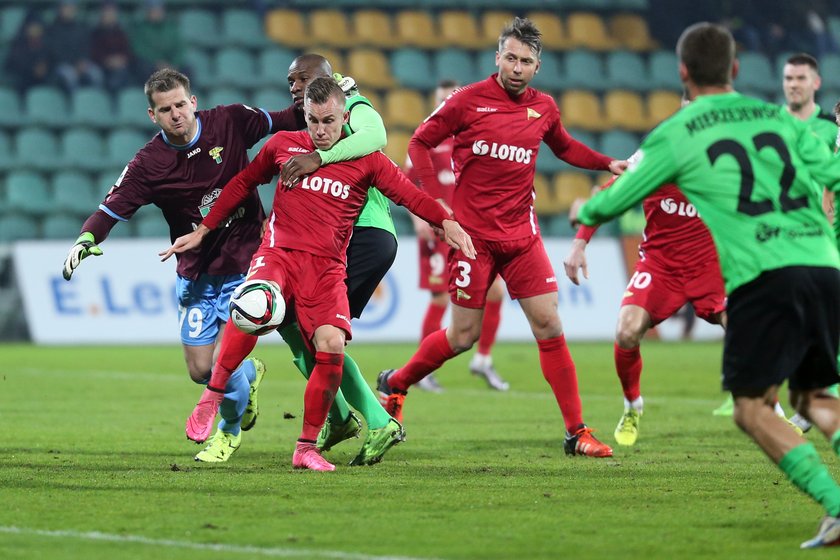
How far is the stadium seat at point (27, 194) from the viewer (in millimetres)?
19281

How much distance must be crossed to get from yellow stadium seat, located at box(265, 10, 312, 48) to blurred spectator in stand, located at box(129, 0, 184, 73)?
1856 mm

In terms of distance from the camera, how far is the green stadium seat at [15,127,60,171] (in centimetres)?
1969

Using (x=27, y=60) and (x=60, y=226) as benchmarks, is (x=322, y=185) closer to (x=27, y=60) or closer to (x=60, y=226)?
(x=60, y=226)

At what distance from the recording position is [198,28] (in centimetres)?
2133

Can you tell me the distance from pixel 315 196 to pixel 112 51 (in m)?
14.0

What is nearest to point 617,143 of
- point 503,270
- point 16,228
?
point 16,228

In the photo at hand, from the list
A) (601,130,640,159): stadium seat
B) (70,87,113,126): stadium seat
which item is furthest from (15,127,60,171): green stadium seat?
(601,130,640,159): stadium seat

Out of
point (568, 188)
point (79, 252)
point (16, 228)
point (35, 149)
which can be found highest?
point (79, 252)

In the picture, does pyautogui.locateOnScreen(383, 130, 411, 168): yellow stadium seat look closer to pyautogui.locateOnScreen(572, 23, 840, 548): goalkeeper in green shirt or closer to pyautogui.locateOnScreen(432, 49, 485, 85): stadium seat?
pyautogui.locateOnScreen(432, 49, 485, 85): stadium seat

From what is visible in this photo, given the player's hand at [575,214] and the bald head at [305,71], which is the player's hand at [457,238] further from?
the bald head at [305,71]

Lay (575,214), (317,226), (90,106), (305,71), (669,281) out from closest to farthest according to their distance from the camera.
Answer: (575,214) → (317,226) → (305,71) → (669,281) → (90,106)

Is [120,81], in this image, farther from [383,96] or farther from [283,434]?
[283,434]

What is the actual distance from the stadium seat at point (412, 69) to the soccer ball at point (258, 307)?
50.9ft

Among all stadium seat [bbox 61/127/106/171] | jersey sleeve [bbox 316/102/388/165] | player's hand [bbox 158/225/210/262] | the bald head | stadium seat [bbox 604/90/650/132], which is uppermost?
the bald head
